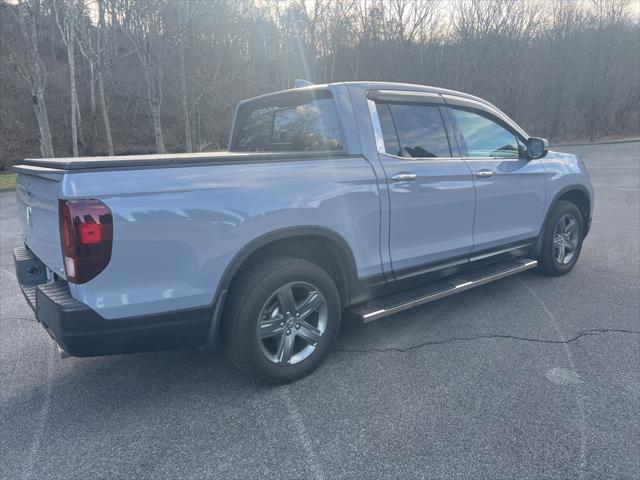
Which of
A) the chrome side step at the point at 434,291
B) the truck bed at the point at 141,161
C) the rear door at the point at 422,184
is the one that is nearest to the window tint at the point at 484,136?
the rear door at the point at 422,184

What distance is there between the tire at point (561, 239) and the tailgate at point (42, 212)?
446cm

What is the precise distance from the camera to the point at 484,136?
430 cm

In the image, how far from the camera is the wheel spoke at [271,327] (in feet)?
9.51

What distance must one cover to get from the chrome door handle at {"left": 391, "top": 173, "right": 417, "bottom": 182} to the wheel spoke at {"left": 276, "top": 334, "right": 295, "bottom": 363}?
4.43 feet

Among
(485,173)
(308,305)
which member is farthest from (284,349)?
(485,173)

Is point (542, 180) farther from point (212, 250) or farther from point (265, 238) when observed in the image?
point (212, 250)

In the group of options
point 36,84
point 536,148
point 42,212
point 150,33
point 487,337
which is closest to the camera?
point 42,212

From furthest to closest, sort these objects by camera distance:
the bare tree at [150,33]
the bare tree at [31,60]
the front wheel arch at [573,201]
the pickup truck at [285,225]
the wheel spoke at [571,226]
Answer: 1. the bare tree at [150,33]
2. the bare tree at [31,60]
3. the wheel spoke at [571,226]
4. the front wheel arch at [573,201]
5. the pickup truck at [285,225]

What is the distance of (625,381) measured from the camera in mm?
2961

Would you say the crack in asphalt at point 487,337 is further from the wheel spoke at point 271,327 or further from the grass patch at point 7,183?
the grass patch at point 7,183

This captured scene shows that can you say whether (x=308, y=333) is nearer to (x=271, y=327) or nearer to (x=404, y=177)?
(x=271, y=327)

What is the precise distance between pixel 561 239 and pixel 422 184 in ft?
8.20

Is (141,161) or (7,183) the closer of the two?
(141,161)

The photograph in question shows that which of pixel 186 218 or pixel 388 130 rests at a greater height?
pixel 388 130
